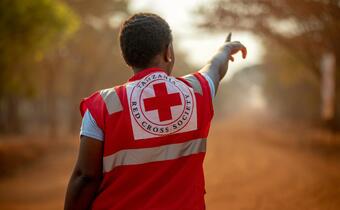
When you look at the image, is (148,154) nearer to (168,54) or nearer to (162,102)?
(162,102)

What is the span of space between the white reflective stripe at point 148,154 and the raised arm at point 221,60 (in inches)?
16.0

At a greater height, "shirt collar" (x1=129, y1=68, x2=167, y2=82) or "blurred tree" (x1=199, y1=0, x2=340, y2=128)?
"blurred tree" (x1=199, y1=0, x2=340, y2=128)

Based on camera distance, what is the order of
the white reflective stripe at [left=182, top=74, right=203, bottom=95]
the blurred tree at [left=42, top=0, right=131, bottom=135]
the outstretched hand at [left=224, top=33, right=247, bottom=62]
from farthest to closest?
the blurred tree at [left=42, top=0, right=131, bottom=135] < the outstretched hand at [left=224, top=33, right=247, bottom=62] < the white reflective stripe at [left=182, top=74, right=203, bottom=95]

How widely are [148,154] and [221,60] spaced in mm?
728

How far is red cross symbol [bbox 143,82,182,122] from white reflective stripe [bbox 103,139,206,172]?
0.13 m

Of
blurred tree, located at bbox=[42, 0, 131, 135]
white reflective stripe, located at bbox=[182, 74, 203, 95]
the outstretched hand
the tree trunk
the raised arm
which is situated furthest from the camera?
blurred tree, located at bbox=[42, 0, 131, 135]

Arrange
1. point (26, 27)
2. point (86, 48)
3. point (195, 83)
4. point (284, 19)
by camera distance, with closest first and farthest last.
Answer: point (195, 83)
point (26, 27)
point (284, 19)
point (86, 48)

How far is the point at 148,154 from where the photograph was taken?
2486 millimetres

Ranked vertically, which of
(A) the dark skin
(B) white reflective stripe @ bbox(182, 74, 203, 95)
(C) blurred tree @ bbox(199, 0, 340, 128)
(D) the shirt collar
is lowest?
(A) the dark skin

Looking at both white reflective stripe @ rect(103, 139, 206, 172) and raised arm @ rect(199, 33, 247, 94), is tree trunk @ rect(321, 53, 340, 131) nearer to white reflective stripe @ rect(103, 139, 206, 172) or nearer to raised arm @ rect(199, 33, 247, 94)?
raised arm @ rect(199, 33, 247, 94)

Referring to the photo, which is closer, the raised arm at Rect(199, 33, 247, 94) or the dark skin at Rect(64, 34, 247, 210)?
the dark skin at Rect(64, 34, 247, 210)

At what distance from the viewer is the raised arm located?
2.81 metres

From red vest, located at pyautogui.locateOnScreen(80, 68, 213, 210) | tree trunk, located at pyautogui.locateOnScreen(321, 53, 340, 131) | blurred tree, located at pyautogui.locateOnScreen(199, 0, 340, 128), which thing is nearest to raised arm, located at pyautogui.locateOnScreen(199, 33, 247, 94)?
red vest, located at pyautogui.locateOnScreen(80, 68, 213, 210)

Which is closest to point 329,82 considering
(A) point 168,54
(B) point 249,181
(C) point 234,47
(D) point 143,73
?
(B) point 249,181
